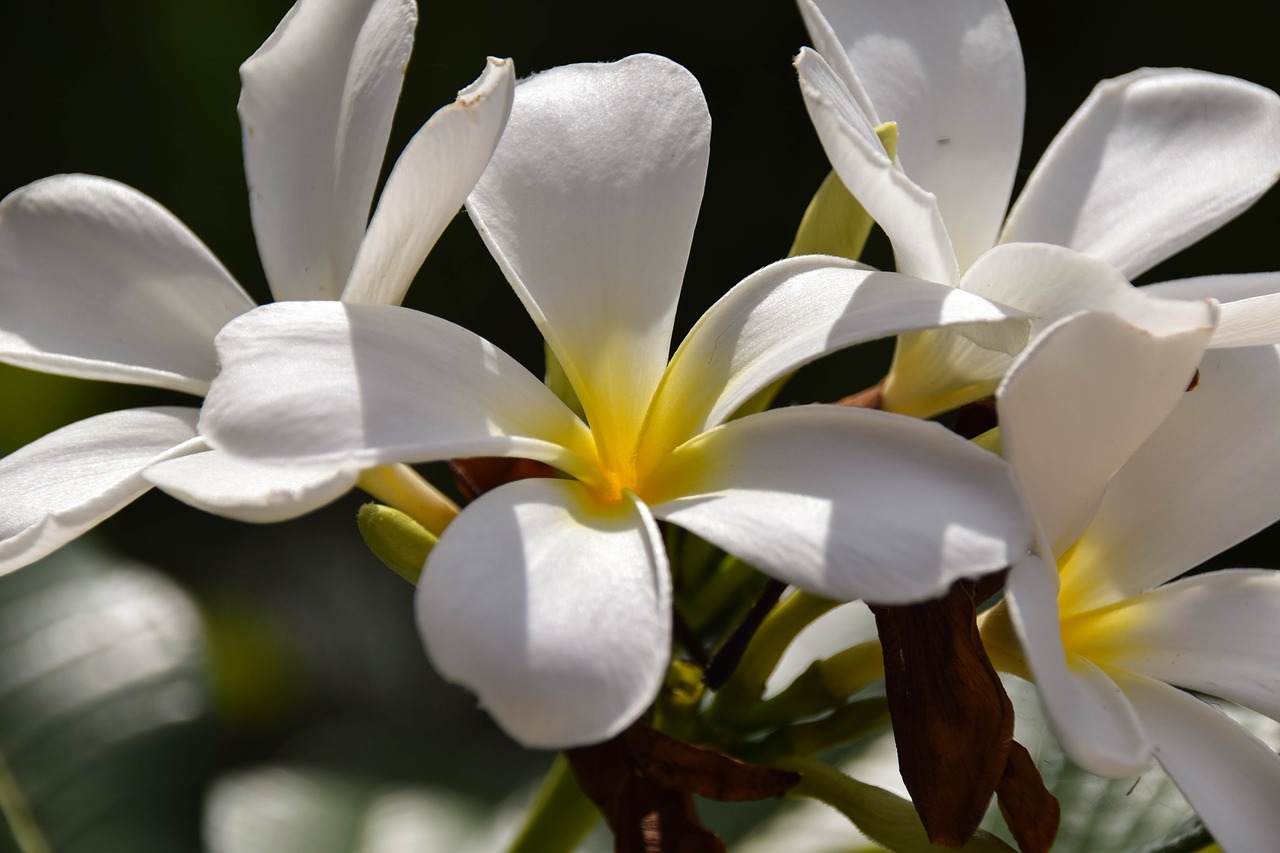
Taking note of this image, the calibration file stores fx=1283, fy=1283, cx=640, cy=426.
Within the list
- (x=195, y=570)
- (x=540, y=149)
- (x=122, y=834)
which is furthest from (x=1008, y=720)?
(x=195, y=570)

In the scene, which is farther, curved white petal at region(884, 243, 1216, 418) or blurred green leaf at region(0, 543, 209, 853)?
blurred green leaf at region(0, 543, 209, 853)

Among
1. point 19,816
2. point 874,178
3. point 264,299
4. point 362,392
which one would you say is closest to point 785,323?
point 874,178

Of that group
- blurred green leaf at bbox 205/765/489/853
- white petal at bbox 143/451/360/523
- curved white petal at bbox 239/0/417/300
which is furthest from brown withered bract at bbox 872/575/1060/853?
blurred green leaf at bbox 205/765/489/853

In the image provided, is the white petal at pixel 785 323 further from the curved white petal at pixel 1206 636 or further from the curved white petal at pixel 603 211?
the curved white petal at pixel 1206 636

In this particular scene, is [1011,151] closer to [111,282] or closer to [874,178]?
[874,178]

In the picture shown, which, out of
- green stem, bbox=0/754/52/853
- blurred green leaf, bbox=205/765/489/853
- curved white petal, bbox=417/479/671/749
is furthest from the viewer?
blurred green leaf, bbox=205/765/489/853

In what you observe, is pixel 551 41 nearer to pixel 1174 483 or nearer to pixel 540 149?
pixel 540 149

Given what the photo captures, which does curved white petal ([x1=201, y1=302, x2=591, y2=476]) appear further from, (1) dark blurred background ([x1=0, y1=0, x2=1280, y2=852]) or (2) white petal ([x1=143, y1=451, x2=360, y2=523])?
(1) dark blurred background ([x1=0, y1=0, x2=1280, y2=852])
